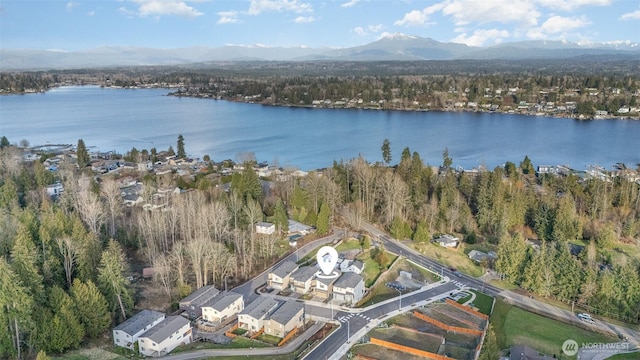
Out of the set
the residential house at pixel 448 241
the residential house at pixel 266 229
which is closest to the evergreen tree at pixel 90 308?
the residential house at pixel 266 229

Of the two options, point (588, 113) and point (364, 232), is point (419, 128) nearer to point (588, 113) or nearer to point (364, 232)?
point (588, 113)

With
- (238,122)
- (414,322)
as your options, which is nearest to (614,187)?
(414,322)

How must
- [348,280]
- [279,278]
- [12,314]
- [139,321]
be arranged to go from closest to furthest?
[12,314] → [139,321] → [348,280] → [279,278]

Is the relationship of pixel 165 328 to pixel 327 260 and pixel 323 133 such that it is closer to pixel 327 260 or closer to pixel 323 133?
→ pixel 327 260

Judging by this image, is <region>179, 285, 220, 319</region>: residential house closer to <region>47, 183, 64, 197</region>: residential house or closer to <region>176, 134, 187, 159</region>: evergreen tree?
<region>47, 183, 64, 197</region>: residential house

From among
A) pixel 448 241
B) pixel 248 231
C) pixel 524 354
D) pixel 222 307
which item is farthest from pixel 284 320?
pixel 448 241

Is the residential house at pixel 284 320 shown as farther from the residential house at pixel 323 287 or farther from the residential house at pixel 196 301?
the residential house at pixel 196 301

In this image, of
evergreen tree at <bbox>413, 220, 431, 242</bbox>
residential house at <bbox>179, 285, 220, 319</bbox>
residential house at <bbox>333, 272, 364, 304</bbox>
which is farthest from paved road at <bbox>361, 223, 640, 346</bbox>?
residential house at <bbox>179, 285, 220, 319</bbox>
